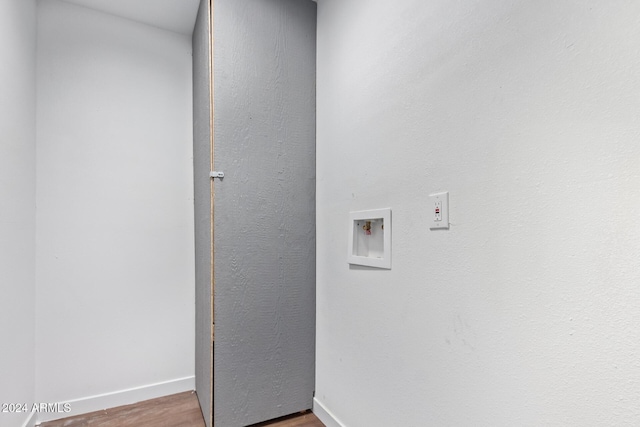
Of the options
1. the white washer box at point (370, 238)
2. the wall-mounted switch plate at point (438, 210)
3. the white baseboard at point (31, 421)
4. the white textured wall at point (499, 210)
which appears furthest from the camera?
the white baseboard at point (31, 421)

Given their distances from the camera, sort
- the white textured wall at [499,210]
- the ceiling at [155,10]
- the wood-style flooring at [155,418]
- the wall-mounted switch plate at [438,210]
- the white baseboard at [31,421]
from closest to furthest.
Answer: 1. the white textured wall at [499,210]
2. the wall-mounted switch plate at [438,210]
3. the white baseboard at [31,421]
4. the wood-style flooring at [155,418]
5. the ceiling at [155,10]

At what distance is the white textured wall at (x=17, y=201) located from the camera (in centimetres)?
138

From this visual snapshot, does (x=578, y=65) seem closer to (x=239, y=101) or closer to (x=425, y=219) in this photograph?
(x=425, y=219)

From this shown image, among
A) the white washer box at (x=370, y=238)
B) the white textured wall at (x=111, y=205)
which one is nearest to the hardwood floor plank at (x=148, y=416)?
the white textured wall at (x=111, y=205)

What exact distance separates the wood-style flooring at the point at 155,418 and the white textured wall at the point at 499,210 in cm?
38

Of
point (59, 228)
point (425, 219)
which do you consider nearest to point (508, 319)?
point (425, 219)

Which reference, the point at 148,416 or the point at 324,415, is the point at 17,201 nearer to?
the point at 148,416

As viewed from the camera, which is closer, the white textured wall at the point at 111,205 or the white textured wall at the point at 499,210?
the white textured wall at the point at 499,210

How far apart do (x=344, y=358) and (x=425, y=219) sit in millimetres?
854

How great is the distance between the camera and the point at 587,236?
0.71 meters

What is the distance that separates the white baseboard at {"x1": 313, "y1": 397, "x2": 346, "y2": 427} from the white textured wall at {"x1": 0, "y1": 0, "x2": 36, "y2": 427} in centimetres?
139

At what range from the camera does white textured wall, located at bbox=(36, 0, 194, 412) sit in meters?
1.79

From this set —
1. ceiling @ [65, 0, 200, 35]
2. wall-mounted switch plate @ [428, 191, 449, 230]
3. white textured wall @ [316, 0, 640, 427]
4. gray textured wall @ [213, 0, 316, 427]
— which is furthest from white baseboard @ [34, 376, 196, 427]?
ceiling @ [65, 0, 200, 35]

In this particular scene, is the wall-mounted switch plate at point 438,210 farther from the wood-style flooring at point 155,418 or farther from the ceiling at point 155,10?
the ceiling at point 155,10
